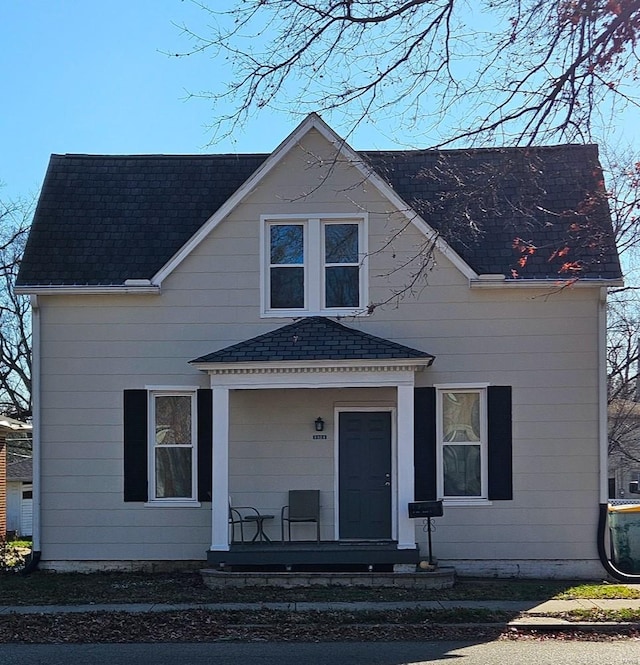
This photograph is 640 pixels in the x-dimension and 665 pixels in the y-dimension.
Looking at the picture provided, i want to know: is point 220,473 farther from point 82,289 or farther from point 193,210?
point 193,210

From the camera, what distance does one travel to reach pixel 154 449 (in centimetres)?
1529

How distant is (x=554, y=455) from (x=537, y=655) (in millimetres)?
5684

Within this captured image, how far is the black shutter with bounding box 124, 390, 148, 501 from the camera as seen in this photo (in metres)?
15.1

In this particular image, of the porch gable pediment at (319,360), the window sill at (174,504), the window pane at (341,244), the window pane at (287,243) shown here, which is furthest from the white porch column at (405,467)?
the window sill at (174,504)

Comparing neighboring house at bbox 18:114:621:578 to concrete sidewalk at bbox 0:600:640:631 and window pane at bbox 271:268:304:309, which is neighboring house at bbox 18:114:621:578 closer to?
window pane at bbox 271:268:304:309

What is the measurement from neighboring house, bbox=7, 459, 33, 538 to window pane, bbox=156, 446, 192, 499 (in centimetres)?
1846

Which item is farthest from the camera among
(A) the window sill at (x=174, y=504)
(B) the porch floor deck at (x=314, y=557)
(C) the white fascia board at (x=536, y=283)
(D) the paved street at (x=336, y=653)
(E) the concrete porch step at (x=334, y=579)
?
(A) the window sill at (x=174, y=504)

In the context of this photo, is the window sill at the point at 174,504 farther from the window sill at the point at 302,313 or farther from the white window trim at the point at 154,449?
the window sill at the point at 302,313

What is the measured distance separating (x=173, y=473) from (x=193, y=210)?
470 cm

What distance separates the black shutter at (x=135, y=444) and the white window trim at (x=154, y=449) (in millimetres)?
87

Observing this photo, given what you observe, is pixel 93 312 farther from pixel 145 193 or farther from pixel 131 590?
pixel 131 590

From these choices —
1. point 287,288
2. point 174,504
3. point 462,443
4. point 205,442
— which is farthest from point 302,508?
point 287,288

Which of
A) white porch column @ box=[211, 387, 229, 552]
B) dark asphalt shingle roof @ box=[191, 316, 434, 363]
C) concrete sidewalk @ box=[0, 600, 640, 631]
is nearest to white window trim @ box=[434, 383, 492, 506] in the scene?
dark asphalt shingle roof @ box=[191, 316, 434, 363]

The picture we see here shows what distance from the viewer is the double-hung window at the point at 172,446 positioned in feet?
50.0
